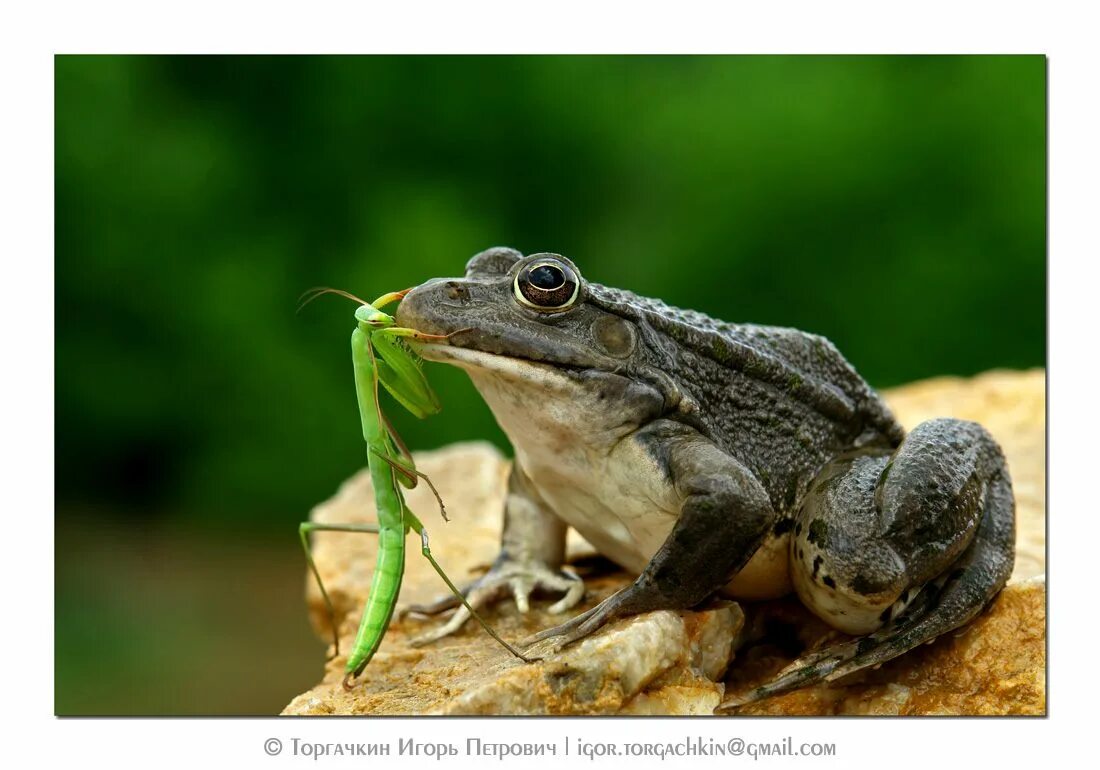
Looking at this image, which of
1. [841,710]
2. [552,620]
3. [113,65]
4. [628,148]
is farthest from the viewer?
[628,148]

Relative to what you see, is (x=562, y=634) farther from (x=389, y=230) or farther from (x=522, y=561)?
(x=389, y=230)

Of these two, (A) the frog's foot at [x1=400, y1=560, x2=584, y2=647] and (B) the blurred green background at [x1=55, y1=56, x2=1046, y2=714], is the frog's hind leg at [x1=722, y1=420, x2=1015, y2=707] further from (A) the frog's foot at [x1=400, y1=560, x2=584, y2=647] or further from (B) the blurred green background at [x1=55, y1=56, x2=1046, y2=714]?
(B) the blurred green background at [x1=55, y1=56, x2=1046, y2=714]

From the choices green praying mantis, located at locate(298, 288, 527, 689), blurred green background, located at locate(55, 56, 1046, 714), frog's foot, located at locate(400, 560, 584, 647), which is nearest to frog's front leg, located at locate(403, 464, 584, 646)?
frog's foot, located at locate(400, 560, 584, 647)

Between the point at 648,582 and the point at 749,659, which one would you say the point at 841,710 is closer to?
the point at 749,659

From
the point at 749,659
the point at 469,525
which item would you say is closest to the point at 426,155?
the point at 469,525

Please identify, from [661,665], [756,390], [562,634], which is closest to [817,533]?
[756,390]

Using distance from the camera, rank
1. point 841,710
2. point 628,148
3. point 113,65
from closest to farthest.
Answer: point 841,710 < point 113,65 < point 628,148

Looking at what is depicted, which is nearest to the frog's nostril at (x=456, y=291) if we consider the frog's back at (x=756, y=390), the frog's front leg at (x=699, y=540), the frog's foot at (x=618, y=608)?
the frog's back at (x=756, y=390)

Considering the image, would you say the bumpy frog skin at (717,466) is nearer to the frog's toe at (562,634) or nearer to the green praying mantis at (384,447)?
the frog's toe at (562,634)
